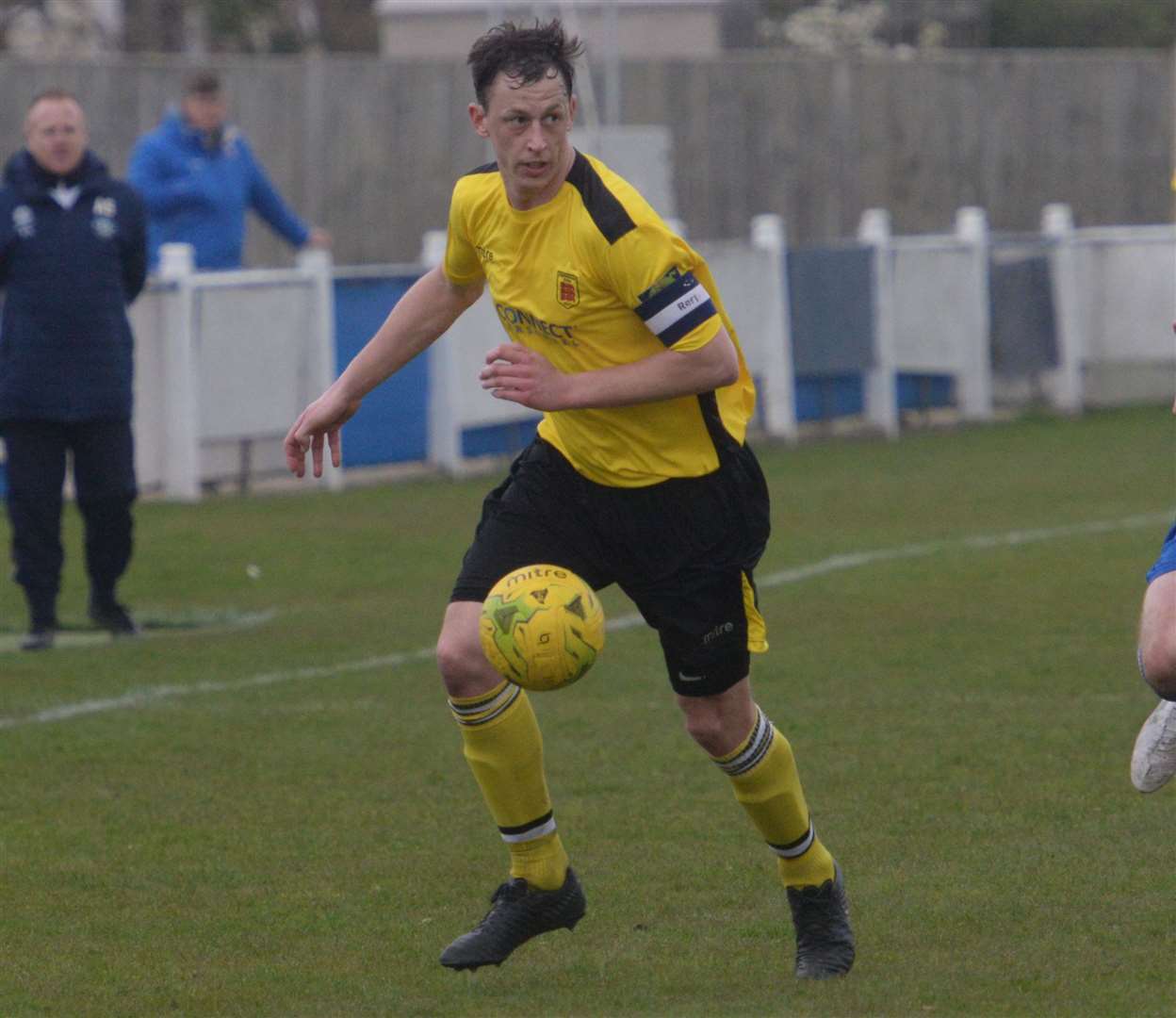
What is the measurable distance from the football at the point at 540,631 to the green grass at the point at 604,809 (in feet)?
2.35

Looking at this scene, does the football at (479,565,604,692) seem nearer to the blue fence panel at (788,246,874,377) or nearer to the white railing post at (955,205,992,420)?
the blue fence panel at (788,246,874,377)

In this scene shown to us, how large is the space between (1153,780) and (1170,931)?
0.57 metres

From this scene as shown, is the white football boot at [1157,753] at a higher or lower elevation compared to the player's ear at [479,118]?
lower

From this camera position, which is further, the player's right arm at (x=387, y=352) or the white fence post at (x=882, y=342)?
the white fence post at (x=882, y=342)

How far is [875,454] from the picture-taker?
17312mm

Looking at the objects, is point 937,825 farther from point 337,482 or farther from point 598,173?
point 337,482

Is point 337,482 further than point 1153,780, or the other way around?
point 337,482

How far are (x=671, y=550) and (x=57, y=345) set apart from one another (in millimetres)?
5470

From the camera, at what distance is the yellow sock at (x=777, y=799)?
538cm

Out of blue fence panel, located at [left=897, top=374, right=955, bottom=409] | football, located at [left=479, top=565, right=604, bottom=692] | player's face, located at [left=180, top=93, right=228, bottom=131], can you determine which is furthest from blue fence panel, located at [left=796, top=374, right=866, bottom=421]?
football, located at [left=479, top=565, right=604, bottom=692]

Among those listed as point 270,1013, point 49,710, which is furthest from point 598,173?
point 49,710

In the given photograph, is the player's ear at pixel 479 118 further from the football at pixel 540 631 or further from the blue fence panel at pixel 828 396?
the blue fence panel at pixel 828 396

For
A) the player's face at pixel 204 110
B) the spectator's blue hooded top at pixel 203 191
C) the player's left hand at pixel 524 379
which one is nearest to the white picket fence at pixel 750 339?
the spectator's blue hooded top at pixel 203 191

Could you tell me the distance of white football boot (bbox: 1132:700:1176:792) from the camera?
5918 millimetres
